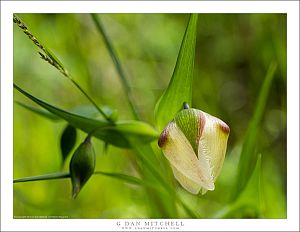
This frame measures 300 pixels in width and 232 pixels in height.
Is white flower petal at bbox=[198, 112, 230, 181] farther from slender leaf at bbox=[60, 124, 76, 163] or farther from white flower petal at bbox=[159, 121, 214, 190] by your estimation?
slender leaf at bbox=[60, 124, 76, 163]

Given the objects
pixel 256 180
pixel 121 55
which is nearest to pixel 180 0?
pixel 121 55

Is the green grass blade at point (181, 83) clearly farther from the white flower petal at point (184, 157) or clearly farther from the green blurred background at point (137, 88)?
the green blurred background at point (137, 88)

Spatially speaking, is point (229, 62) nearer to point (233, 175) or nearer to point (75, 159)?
point (233, 175)

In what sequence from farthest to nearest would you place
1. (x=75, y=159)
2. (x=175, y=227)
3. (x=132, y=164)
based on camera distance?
(x=132, y=164) → (x=175, y=227) → (x=75, y=159)

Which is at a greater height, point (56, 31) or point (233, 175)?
point (56, 31)

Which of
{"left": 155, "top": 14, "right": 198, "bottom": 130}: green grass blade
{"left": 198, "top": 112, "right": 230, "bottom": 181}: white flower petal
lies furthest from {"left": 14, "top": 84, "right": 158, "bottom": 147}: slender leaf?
{"left": 198, "top": 112, "right": 230, "bottom": 181}: white flower petal

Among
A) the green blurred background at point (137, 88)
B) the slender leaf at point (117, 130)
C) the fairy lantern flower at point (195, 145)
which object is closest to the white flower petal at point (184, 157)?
the fairy lantern flower at point (195, 145)

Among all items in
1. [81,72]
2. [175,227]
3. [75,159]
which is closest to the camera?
[75,159]
